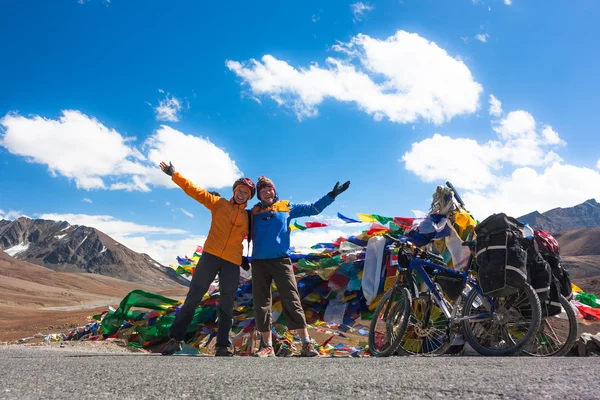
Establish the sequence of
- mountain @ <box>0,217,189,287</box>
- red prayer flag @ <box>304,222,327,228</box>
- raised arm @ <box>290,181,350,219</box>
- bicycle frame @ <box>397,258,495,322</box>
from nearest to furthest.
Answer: bicycle frame @ <box>397,258,495,322</box>
raised arm @ <box>290,181,350,219</box>
red prayer flag @ <box>304,222,327,228</box>
mountain @ <box>0,217,189,287</box>

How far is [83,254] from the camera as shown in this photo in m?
172

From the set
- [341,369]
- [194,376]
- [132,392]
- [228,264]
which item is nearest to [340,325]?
[228,264]

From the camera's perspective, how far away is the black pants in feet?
14.8

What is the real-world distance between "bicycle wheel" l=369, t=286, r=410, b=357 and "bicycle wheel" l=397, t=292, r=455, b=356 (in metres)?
0.10

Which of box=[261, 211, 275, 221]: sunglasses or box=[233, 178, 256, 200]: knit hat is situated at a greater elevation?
box=[233, 178, 256, 200]: knit hat

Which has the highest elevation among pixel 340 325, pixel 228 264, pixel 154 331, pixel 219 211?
pixel 219 211

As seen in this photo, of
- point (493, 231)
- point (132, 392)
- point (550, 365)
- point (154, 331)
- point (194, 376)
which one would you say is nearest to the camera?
point (132, 392)

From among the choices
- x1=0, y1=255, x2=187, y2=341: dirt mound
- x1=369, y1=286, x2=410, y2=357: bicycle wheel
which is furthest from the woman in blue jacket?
x1=0, y1=255, x2=187, y2=341: dirt mound

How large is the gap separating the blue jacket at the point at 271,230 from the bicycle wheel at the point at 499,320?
1.92 metres

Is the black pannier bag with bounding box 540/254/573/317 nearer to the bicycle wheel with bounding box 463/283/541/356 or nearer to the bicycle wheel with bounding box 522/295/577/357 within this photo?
the bicycle wheel with bounding box 522/295/577/357

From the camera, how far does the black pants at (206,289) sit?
14.8 ft

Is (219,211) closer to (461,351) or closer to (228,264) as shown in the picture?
(228,264)

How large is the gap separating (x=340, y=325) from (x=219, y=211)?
2.39 meters

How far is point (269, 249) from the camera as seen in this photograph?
182 inches
